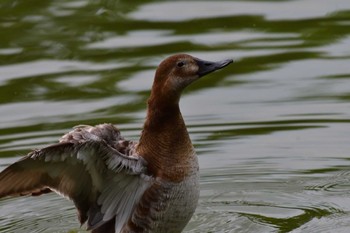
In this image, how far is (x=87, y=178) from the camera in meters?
9.45

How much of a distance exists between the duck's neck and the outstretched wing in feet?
0.34

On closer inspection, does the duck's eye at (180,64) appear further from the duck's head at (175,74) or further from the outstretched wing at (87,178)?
the outstretched wing at (87,178)

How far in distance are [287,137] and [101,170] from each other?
3131 mm

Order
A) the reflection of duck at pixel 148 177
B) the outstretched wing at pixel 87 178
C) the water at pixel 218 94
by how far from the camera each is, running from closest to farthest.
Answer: the outstretched wing at pixel 87 178 < the reflection of duck at pixel 148 177 < the water at pixel 218 94

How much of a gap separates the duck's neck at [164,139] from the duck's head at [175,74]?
0.08m

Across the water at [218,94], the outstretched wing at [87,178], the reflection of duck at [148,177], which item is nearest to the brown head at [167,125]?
the reflection of duck at [148,177]

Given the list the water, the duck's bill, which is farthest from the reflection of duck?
the water

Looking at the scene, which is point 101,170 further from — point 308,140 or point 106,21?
point 106,21

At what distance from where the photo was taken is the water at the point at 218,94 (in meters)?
10.6

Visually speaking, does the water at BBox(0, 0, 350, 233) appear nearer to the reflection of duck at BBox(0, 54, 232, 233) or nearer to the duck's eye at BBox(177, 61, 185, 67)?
the reflection of duck at BBox(0, 54, 232, 233)

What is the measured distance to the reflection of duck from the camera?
9.35 meters

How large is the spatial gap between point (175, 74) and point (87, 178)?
102cm

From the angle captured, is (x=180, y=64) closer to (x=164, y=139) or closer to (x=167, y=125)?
(x=167, y=125)

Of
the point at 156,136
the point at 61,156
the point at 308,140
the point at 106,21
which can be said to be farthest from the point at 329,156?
the point at 106,21
